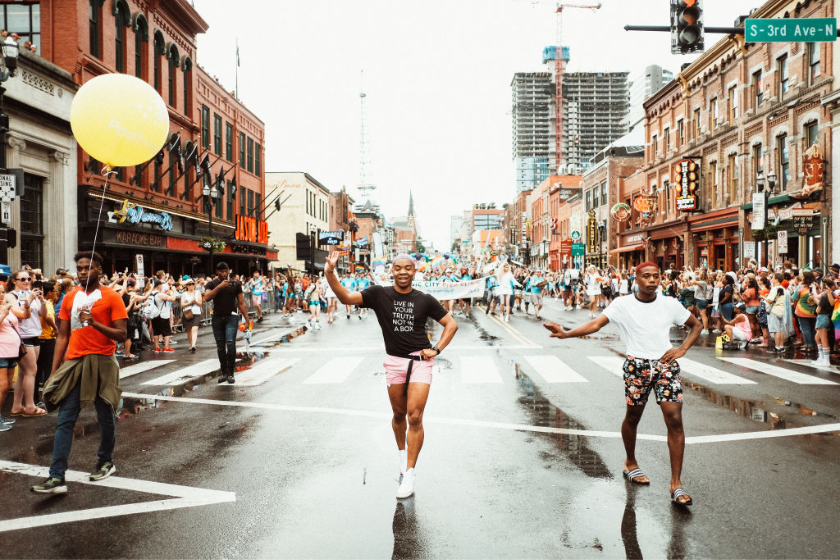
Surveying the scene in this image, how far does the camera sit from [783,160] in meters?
28.4

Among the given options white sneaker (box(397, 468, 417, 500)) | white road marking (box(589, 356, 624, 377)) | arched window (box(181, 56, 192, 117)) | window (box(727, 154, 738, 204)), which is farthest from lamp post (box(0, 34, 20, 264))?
window (box(727, 154, 738, 204))

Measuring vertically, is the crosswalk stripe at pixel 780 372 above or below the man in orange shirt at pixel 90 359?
below

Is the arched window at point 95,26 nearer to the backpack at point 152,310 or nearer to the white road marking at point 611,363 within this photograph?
the backpack at point 152,310

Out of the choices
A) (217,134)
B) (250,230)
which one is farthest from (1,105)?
(250,230)

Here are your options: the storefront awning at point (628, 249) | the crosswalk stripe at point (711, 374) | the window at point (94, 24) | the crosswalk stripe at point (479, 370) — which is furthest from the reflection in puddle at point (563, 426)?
the storefront awning at point (628, 249)

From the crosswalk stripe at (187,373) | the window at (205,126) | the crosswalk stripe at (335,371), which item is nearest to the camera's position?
the crosswalk stripe at (335,371)

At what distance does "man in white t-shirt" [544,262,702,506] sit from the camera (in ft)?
18.0

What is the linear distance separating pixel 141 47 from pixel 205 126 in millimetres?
9053

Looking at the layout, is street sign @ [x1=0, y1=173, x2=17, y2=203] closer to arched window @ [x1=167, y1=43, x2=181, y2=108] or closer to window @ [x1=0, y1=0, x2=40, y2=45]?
window @ [x1=0, y1=0, x2=40, y2=45]

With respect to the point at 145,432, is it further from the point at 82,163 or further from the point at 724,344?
the point at 82,163

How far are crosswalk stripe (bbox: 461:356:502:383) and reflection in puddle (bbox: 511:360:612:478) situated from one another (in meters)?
0.51

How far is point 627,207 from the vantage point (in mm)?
47438

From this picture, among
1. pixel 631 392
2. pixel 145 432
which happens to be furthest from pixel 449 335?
pixel 145 432

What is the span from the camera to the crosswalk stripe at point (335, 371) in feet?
36.9
